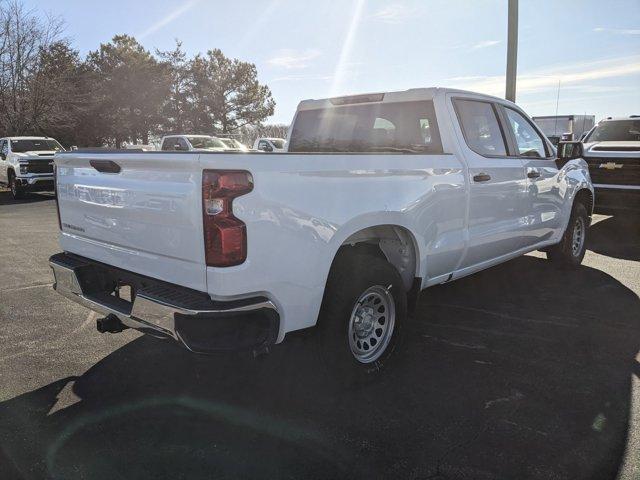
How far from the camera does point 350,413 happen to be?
123 inches

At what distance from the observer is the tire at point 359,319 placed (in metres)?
3.14

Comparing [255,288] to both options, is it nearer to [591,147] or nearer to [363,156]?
[363,156]

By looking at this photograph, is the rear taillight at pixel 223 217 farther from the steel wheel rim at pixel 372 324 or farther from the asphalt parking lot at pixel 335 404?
the steel wheel rim at pixel 372 324

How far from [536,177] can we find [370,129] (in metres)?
1.83

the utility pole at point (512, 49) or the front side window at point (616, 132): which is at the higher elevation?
the utility pole at point (512, 49)

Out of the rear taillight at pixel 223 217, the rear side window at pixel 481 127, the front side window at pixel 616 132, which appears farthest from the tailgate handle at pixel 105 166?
the front side window at pixel 616 132

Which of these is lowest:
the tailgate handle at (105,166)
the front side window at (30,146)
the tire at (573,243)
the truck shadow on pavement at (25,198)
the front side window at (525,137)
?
the truck shadow on pavement at (25,198)

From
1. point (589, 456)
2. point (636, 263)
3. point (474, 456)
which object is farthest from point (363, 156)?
point (636, 263)

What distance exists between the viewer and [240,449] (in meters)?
2.76

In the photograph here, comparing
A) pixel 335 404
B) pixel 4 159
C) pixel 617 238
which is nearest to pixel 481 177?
pixel 335 404

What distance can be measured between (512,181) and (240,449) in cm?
343

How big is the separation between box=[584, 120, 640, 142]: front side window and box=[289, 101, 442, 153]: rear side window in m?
8.62

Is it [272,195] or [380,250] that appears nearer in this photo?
[272,195]

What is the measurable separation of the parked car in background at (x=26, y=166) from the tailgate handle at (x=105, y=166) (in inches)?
571
